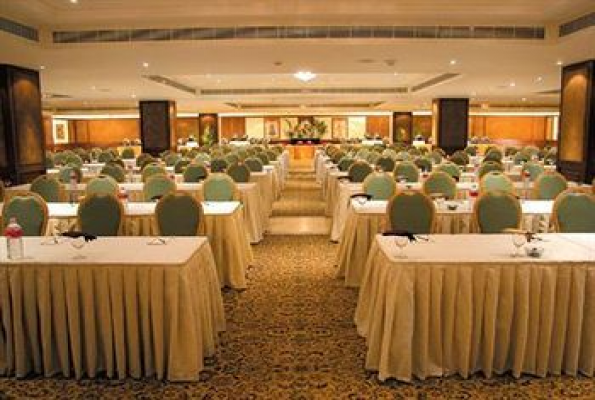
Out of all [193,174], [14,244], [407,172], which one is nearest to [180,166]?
[193,174]

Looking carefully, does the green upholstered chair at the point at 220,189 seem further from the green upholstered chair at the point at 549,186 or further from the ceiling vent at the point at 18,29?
the green upholstered chair at the point at 549,186

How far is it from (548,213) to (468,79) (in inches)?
364

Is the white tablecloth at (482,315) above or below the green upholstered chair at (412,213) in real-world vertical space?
below

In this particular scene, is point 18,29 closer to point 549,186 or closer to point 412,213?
point 412,213

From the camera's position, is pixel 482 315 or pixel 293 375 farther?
pixel 293 375

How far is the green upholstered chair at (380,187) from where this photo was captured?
7.47m

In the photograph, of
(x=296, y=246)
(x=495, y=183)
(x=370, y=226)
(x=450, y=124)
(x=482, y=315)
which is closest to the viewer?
(x=482, y=315)

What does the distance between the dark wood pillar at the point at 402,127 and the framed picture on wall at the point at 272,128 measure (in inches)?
284

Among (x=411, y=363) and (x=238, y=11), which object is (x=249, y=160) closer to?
(x=238, y=11)

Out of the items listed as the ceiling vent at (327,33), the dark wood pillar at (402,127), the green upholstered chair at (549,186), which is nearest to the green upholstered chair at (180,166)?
the ceiling vent at (327,33)

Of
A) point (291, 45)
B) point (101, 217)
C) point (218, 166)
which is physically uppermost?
point (291, 45)

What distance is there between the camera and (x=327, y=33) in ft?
29.5

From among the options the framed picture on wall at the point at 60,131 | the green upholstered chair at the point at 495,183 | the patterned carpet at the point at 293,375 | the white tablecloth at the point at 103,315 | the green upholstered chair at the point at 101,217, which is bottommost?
the patterned carpet at the point at 293,375

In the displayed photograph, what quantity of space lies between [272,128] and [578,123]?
25687 millimetres
